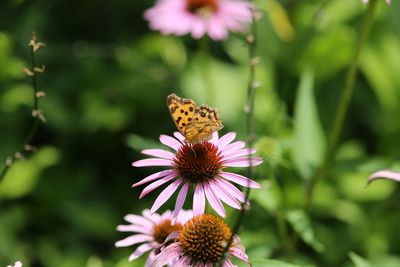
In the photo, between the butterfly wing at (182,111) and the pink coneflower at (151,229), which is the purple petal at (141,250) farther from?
the butterfly wing at (182,111)

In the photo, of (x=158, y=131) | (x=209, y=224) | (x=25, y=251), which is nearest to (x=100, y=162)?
(x=158, y=131)

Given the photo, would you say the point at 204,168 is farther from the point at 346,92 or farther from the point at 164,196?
the point at 346,92

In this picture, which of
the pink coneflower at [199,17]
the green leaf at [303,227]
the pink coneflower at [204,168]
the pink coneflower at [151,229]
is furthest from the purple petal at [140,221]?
the pink coneflower at [199,17]

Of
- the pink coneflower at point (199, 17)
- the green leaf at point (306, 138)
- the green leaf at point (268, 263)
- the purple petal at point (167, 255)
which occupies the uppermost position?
the pink coneflower at point (199, 17)

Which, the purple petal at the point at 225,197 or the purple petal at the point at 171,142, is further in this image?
the purple petal at the point at 171,142

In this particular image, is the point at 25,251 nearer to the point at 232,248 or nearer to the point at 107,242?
the point at 107,242

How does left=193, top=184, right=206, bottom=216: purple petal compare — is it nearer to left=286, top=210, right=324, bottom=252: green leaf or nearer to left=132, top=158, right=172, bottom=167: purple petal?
left=132, top=158, right=172, bottom=167: purple petal
